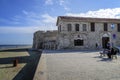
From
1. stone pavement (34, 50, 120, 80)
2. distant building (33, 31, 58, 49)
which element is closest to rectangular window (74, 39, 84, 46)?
distant building (33, 31, 58, 49)

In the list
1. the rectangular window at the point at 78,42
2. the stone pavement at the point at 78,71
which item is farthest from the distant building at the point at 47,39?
the stone pavement at the point at 78,71

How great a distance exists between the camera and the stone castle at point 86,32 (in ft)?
94.7

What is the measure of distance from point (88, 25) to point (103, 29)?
9.58ft

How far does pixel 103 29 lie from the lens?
99.9ft

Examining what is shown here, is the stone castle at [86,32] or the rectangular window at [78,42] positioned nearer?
the stone castle at [86,32]

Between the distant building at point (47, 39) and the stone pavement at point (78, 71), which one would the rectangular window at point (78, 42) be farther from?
the stone pavement at point (78, 71)

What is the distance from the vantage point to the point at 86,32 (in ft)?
97.3

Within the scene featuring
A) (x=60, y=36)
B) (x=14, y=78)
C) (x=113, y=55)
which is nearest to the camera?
(x=14, y=78)

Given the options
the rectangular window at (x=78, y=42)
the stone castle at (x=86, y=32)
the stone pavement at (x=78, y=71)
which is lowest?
the stone pavement at (x=78, y=71)

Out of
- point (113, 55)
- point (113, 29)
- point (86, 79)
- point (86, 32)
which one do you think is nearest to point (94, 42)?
point (86, 32)

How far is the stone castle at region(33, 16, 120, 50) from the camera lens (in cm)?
2888

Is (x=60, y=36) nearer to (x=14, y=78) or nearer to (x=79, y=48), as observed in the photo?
(x=79, y=48)

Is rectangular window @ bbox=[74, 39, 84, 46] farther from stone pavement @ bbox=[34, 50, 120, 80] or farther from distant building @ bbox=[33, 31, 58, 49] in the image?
stone pavement @ bbox=[34, 50, 120, 80]

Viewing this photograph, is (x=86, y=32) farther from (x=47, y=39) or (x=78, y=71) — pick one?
(x=78, y=71)
